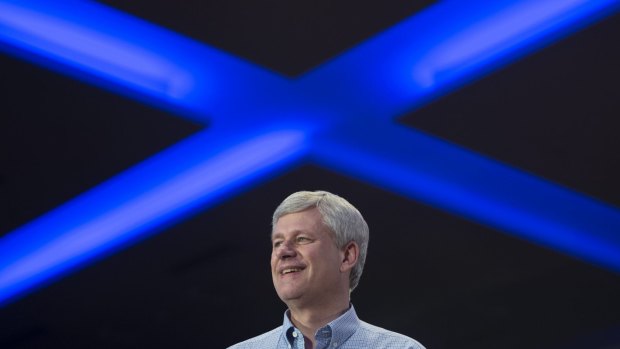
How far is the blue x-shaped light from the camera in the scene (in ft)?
13.7

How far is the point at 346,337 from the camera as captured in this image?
209 cm

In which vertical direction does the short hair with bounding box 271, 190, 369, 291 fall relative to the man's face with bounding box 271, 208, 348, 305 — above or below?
above

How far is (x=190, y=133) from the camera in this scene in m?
4.55

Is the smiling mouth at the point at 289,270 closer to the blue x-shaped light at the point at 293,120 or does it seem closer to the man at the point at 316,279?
the man at the point at 316,279

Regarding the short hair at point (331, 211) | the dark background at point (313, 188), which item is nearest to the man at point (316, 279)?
the short hair at point (331, 211)

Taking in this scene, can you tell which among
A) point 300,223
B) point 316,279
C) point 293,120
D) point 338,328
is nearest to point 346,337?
point 338,328

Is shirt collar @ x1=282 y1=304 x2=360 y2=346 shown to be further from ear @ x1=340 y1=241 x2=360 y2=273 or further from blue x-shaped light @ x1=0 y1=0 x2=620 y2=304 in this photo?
blue x-shaped light @ x1=0 y1=0 x2=620 y2=304

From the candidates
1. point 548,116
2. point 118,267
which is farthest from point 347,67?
point 118,267

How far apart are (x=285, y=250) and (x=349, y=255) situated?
0.53 feet

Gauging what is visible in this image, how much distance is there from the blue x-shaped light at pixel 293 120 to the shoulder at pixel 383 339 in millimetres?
2221

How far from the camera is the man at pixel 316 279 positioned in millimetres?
2074

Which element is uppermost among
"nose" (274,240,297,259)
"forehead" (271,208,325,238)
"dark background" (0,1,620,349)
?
"dark background" (0,1,620,349)

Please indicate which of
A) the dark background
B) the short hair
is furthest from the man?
the dark background

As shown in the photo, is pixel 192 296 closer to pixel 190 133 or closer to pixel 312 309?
pixel 190 133
